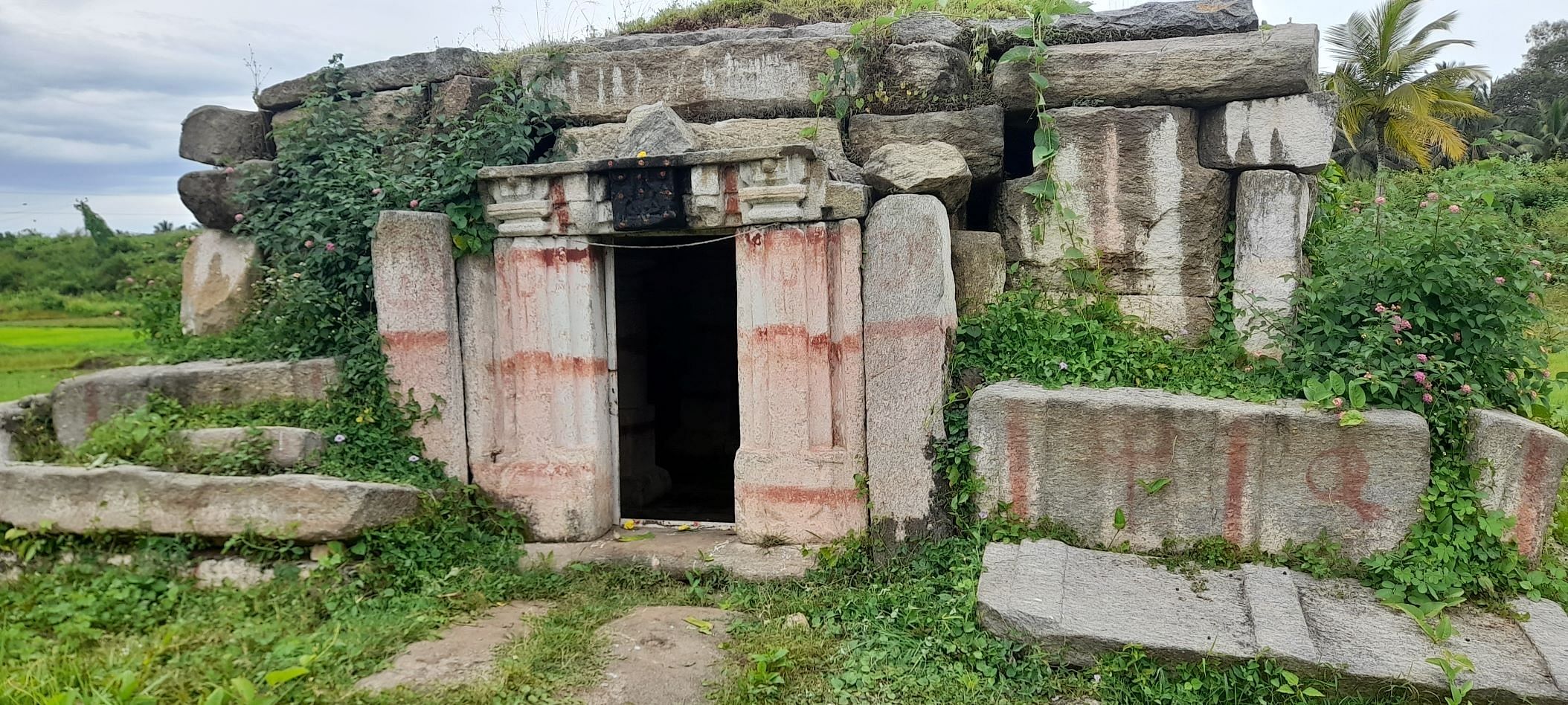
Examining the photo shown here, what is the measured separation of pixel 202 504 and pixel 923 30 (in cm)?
426

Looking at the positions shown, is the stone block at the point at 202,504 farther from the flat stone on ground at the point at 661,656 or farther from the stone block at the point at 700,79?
the stone block at the point at 700,79

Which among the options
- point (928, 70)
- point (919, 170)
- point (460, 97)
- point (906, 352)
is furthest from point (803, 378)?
point (460, 97)

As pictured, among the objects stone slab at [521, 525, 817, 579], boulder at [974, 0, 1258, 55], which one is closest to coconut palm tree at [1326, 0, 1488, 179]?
boulder at [974, 0, 1258, 55]

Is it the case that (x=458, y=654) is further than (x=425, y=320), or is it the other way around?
(x=425, y=320)

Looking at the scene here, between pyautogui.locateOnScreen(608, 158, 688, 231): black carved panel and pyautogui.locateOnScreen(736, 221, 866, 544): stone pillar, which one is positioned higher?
pyautogui.locateOnScreen(608, 158, 688, 231): black carved panel

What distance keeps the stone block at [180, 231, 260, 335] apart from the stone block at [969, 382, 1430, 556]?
4335mm

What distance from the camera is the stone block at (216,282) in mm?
5352

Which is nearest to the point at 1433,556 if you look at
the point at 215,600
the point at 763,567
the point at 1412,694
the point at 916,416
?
the point at 1412,694

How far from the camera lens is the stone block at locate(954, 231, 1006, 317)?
14.8 feet

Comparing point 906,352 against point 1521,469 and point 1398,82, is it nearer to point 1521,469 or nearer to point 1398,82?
point 1521,469

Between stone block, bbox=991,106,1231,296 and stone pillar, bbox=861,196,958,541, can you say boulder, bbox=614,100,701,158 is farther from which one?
stone block, bbox=991,106,1231,296

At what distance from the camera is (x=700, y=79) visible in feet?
16.2

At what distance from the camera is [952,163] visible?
4301 millimetres

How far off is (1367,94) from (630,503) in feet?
43.1
